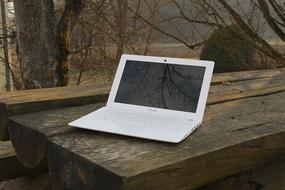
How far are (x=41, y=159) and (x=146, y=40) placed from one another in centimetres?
451

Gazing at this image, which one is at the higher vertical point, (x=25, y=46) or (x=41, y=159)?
(x=25, y=46)

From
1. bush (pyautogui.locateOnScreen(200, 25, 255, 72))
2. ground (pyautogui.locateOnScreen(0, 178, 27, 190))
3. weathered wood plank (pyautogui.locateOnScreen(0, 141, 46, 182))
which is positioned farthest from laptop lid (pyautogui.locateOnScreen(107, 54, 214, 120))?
bush (pyautogui.locateOnScreen(200, 25, 255, 72))

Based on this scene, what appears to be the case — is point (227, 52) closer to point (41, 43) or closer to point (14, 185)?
point (41, 43)

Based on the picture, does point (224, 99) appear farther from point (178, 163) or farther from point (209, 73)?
point (178, 163)

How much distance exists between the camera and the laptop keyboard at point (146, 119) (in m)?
1.46

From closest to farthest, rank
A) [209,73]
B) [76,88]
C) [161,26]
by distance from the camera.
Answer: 1. [209,73]
2. [76,88]
3. [161,26]

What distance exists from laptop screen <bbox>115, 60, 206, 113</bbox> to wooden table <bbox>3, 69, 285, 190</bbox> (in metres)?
0.12

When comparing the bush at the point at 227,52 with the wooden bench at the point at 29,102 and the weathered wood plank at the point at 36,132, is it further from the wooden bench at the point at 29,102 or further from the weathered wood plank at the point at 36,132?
the weathered wood plank at the point at 36,132

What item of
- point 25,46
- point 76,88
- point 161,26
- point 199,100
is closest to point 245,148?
point 199,100

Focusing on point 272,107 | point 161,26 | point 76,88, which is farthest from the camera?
point 161,26

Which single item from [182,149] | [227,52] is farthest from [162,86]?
[227,52]

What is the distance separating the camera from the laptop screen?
161 cm

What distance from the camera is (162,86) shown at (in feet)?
5.42

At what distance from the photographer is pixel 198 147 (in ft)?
4.36
